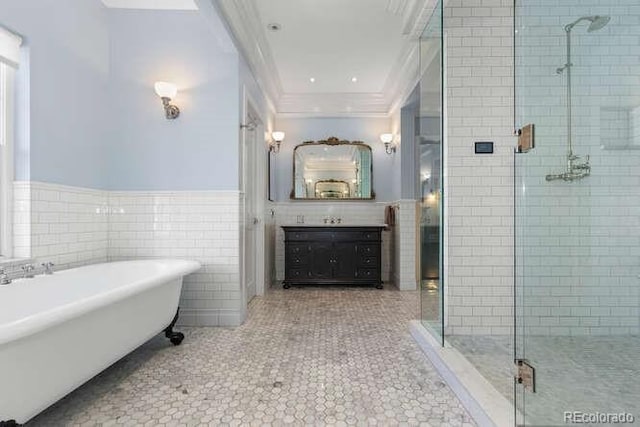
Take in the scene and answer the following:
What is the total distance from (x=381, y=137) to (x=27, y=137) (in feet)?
12.9

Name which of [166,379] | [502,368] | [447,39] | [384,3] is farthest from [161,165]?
[502,368]

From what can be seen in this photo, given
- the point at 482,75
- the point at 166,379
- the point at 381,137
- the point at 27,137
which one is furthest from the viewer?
the point at 381,137

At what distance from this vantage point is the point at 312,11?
9.59 feet

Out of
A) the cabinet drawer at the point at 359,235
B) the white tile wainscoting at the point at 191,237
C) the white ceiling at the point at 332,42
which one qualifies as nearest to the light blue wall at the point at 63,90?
the white tile wainscoting at the point at 191,237

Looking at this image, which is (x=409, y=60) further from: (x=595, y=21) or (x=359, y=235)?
(x=359, y=235)

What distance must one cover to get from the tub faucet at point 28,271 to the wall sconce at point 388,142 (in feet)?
13.5

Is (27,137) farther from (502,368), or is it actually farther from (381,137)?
(381,137)

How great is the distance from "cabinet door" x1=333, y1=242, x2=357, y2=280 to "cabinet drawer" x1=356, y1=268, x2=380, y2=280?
0.07 meters

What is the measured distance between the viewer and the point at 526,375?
1601 mm

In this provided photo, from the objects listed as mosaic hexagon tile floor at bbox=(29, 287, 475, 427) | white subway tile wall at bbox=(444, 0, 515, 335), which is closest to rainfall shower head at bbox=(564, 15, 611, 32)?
white subway tile wall at bbox=(444, 0, 515, 335)

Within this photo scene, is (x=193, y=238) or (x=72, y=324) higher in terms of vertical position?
(x=193, y=238)

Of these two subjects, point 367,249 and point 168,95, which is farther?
point 367,249

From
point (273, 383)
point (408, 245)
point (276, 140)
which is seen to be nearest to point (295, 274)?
point (408, 245)

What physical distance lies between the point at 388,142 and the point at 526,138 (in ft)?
10.6
